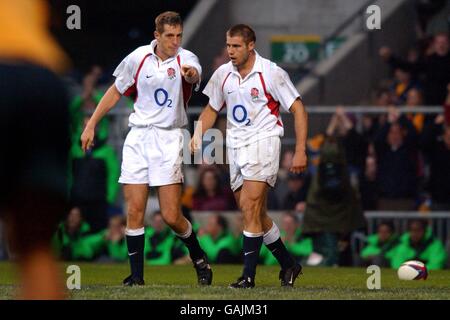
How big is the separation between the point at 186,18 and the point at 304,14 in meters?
2.42

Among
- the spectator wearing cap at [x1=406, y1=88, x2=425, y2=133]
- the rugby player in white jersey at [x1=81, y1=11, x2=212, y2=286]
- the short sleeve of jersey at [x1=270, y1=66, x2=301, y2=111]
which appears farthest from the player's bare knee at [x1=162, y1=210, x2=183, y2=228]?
the spectator wearing cap at [x1=406, y1=88, x2=425, y2=133]

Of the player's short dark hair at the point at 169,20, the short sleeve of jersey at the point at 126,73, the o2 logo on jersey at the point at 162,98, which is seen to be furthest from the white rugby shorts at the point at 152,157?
the player's short dark hair at the point at 169,20

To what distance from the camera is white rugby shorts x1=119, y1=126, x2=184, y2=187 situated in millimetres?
11133

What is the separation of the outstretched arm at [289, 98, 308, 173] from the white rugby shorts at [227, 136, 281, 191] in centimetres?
18

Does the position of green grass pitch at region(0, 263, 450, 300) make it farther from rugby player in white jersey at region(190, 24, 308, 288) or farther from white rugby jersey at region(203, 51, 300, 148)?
white rugby jersey at region(203, 51, 300, 148)

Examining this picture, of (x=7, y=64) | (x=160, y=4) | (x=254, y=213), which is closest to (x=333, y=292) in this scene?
(x=254, y=213)

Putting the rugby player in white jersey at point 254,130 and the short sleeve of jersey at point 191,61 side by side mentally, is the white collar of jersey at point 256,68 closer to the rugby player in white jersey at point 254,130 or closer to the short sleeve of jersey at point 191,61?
the rugby player in white jersey at point 254,130

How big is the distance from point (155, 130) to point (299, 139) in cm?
121

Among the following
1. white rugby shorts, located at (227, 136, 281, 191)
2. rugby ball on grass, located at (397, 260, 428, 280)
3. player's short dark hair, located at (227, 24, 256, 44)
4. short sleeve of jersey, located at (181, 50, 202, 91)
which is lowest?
rugby ball on grass, located at (397, 260, 428, 280)

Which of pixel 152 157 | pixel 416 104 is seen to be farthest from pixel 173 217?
pixel 416 104

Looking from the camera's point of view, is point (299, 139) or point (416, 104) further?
point (416, 104)

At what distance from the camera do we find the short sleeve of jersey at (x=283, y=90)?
1101cm

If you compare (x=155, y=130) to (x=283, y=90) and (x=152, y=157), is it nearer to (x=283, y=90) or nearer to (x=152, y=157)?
(x=152, y=157)

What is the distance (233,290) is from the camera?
10.2m
